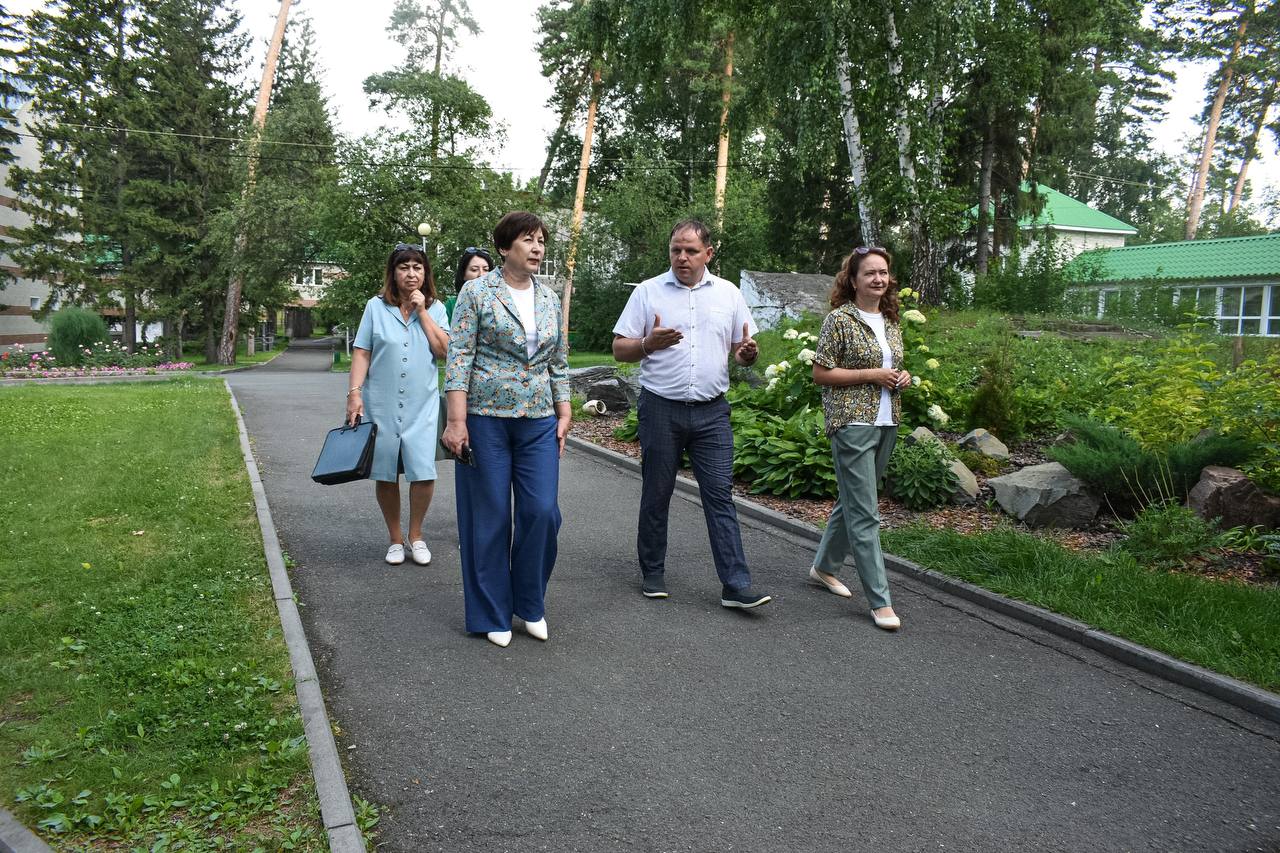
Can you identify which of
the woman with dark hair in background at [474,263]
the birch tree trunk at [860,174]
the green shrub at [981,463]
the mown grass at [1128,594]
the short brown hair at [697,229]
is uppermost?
the birch tree trunk at [860,174]

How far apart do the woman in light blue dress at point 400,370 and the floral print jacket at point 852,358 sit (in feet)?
7.84

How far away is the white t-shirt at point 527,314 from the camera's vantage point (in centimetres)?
469

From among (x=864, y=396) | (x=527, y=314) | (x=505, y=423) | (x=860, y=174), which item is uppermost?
(x=860, y=174)

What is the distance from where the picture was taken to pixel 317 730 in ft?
11.8

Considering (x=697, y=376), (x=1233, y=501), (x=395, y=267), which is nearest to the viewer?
(x=697, y=376)

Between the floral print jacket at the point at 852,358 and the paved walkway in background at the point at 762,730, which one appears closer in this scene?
the paved walkway in background at the point at 762,730

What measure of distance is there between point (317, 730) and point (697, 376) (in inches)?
107

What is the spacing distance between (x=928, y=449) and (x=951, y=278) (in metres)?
15.2

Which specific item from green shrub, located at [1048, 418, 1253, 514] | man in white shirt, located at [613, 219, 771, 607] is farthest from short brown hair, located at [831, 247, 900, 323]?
green shrub, located at [1048, 418, 1253, 514]

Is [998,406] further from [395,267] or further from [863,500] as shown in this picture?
[395,267]

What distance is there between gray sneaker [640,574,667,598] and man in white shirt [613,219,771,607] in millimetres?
410

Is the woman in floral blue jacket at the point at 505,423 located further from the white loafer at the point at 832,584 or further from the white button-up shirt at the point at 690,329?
the white loafer at the point at 832,584

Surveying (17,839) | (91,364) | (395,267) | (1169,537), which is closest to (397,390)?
(395,267)

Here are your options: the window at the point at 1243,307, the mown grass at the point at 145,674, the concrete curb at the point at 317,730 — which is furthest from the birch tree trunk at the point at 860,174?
the window at the point at 1243,307
